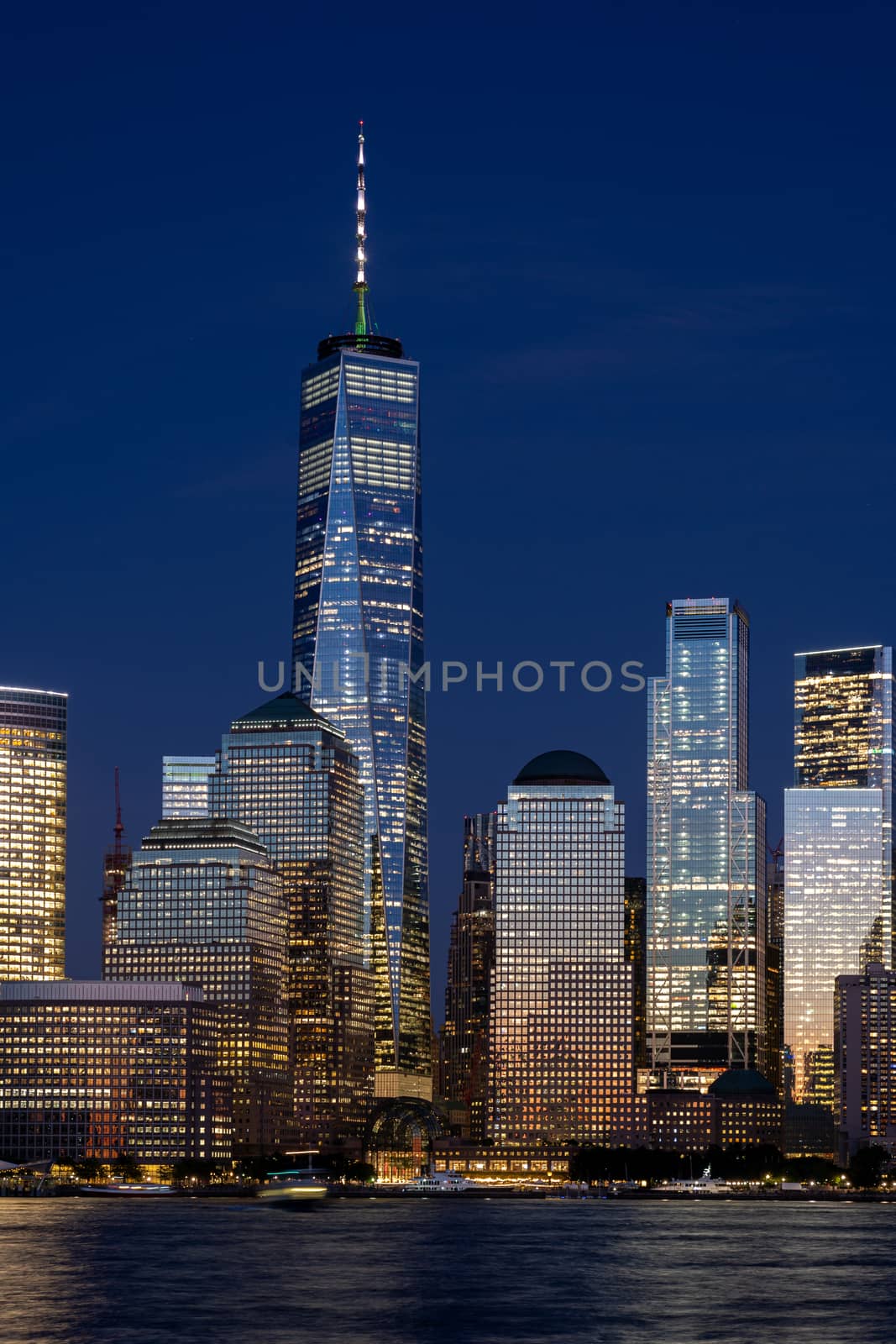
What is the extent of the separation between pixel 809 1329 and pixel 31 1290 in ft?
159

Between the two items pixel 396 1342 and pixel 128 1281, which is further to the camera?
pixel 128 1281

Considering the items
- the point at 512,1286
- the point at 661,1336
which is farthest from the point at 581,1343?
the point at 512,1286

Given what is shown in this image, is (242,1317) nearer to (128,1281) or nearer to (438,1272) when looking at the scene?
(128,1281)

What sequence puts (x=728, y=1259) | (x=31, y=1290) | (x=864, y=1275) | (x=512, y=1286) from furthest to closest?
(x=728, y=1259) < (x=864, y=1275) < (x=512, y=1286) < (x=31, y=1290)

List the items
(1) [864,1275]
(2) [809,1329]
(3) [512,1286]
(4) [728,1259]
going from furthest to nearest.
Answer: (4) [728,1259] < (1) [864,1275] < (3) [512,1286] < (2) [809,1329]

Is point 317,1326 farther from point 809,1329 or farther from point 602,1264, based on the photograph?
point 602,1264

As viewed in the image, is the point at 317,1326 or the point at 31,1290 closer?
the point at 317,1326

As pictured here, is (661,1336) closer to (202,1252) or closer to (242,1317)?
(242,1317)

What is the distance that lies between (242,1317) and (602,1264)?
51806mm

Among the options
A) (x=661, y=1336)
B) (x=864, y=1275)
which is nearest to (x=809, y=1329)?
(x=661, y=1336)

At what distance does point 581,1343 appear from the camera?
137 meters

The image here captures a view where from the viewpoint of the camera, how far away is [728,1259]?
197 metres

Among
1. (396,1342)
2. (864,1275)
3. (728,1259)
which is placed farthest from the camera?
(728,1259)

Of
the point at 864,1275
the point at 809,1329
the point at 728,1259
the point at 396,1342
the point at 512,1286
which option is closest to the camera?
the point at 396,1342
